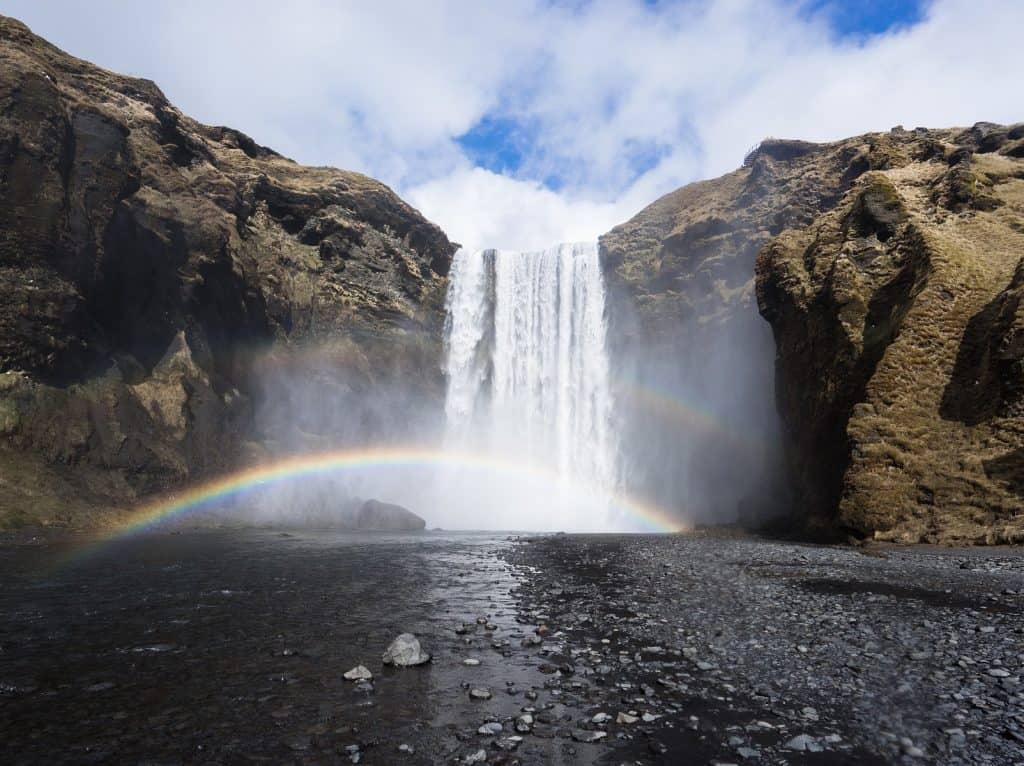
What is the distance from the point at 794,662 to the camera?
7.40m

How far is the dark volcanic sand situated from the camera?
5.22m

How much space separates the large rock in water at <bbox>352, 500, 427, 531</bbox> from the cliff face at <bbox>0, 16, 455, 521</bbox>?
12.8 meters

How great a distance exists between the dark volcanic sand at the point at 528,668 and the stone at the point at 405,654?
0.21 meters

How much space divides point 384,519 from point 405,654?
33888 mm

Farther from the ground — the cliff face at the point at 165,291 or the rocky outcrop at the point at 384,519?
the cliff face at the point at 165,291

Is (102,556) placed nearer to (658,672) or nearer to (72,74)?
(658,672)

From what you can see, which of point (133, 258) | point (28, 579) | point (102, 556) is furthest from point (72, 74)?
point (28, 579)

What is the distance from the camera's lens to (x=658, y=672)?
7.17 meters

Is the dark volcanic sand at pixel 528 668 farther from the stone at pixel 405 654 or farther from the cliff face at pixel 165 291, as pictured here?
the cliff face at pixel 165 291

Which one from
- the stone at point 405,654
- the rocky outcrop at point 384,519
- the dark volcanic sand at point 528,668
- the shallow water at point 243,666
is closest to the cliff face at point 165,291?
the rocky outcrop at point 384,519

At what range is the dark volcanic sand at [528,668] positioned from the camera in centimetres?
522

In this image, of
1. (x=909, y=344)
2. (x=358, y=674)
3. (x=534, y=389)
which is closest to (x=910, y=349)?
(x=909, y=344)

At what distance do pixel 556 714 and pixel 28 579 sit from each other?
614 inches

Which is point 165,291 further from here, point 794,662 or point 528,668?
point 794,662
